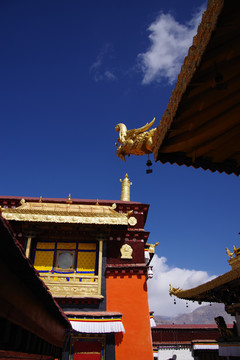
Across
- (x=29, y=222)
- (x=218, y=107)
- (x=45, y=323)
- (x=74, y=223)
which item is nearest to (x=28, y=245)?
(x=29, y=222)

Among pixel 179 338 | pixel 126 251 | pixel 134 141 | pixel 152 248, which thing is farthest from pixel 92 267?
pixel 179 338

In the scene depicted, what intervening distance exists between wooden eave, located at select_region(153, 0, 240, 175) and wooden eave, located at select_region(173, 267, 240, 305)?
17.5 ft

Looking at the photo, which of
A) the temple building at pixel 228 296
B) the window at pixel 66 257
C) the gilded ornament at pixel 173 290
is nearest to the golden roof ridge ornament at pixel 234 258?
the temple building at pixel 228 296

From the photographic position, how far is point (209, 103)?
152 inches

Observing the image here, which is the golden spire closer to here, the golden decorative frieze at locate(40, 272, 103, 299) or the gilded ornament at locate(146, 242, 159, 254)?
the gilded ornament at locate(146, 242, 159, 254)

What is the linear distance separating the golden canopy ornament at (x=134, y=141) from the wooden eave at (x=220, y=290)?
549cm

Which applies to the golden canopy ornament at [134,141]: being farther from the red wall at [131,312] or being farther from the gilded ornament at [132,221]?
the gilded ornament at [132,221]

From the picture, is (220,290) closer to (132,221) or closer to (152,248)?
(132,221)

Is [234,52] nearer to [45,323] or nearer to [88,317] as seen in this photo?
[45,323]

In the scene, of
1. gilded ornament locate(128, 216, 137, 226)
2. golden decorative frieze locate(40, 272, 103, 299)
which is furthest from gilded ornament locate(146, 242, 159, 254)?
golden decorative frieze locate(40, 272, 103, 299)

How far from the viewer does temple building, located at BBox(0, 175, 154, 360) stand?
11797mm

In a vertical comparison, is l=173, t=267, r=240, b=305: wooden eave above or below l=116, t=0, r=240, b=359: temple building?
below

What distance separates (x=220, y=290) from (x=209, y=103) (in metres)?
8.71

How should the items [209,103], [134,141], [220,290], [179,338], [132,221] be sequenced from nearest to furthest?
[209,103] < [134,141] < [220,290] < [132,221] < [179,338]
